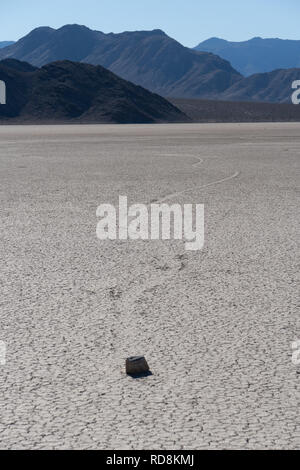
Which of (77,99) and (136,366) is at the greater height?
(77,99)

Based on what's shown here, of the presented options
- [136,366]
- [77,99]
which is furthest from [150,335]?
[77,99]

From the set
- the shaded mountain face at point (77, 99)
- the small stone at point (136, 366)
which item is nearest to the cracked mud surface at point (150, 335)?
the small stone at point (136, 366)

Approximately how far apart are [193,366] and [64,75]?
109145mm

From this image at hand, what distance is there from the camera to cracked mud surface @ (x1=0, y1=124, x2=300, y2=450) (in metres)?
3.59

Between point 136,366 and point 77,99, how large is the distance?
103 m

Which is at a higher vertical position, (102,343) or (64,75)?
(64,75)

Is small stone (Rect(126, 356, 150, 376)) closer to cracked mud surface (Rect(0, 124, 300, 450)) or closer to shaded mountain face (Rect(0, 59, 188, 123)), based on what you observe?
cracked mud surface (Rect(0, 124, 300, 450))

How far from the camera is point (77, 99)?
342 ft

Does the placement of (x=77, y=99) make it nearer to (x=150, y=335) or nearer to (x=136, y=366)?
(x=150, y=335)

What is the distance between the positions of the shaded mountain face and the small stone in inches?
3579

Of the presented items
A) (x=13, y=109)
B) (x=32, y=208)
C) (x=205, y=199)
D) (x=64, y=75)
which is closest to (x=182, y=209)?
(x=205, y=199)

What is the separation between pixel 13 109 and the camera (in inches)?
3954

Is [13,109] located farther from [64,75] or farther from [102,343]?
[102,343]

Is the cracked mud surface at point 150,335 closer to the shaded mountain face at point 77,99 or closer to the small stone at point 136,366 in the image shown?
the small stone at point 136,366
